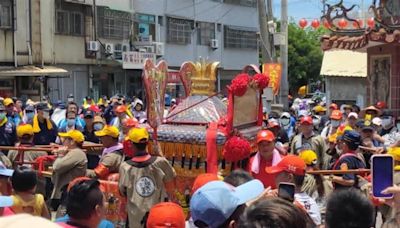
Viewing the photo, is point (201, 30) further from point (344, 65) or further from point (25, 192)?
point (25, 192)

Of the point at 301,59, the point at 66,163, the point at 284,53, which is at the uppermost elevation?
the point at 301,59

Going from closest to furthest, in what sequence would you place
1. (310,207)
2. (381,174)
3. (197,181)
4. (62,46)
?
1. (381,174)
2. (310,207)
3. (197,181)
4. (62,46)

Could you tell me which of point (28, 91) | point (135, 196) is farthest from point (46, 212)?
point (28, 91)

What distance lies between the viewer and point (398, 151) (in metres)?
5.69

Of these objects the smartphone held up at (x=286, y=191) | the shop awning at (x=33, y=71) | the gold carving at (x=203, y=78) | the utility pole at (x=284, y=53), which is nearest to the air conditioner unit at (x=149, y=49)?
the shop awning at (x=33, y=71)

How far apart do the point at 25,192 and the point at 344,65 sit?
21471 millimetres

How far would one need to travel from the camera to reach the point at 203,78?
8.31 meters

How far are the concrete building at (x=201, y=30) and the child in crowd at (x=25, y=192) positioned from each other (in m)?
24.0

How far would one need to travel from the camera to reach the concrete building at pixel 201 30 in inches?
1249

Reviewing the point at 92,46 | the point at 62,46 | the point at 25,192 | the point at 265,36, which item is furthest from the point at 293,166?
the point at 92,46

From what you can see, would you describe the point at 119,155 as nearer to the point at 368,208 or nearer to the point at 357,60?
the point at 368,208

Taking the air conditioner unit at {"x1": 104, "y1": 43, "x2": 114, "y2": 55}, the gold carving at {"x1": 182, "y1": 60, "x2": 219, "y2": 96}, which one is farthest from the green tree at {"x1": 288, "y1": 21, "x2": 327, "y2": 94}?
the gold carving at {"x1": 182, "y1": 60, "x2": 219, "y2": 96}

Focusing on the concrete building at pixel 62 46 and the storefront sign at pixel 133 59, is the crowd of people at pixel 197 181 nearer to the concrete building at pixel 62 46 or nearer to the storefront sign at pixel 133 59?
the concrete building at pixel 62 46

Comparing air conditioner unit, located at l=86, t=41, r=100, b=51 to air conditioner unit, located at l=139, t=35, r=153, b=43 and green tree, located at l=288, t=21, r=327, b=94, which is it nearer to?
air conditioner unit, located at l=139, t=35, r=153, b=43
